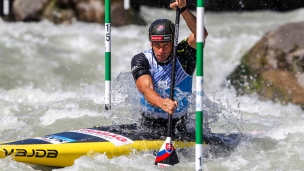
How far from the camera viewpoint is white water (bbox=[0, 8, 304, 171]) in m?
5.55

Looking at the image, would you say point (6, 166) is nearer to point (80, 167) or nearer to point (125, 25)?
point (80, 167)

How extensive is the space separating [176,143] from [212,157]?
36cm

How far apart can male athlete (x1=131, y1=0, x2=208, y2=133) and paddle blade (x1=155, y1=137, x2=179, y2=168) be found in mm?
355

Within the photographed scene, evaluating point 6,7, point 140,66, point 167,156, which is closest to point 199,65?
point 167,156

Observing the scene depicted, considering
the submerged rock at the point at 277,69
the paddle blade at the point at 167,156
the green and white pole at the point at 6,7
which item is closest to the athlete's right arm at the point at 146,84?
the paddle blade at the point at 167,156

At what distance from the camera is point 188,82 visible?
5.70 metres

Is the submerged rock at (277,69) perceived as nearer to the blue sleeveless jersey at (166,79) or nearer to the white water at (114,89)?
the white water at (114,89)

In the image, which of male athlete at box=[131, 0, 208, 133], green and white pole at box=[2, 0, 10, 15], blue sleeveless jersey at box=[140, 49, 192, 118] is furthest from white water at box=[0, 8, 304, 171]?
green and white pole at box=[2, 0, 10, 15]

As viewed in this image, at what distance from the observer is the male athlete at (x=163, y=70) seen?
5465mm

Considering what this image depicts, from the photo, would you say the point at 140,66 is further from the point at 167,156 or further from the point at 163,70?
the point at 167,156

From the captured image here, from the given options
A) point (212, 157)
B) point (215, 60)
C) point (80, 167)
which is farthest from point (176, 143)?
point (215, 60)

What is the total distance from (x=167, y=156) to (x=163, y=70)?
0.86 meters

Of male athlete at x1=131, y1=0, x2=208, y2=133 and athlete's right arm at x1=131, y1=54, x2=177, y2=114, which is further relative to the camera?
male athlete at x1=131, y1=0, x2=208, y2=133

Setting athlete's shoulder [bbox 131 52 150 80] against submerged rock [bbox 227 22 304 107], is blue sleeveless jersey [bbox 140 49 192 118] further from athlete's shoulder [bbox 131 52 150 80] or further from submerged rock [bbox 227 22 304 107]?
submerged rock [bbox 227 22 304 107]
